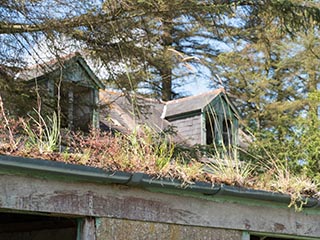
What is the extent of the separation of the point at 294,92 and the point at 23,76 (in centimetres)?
1425

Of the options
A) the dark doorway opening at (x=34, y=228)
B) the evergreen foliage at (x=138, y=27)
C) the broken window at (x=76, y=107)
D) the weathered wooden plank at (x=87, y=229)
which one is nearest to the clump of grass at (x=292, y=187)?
the weathered wooden plank at (x=87, y=229)

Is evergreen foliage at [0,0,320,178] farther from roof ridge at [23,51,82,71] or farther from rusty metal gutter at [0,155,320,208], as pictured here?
rusty metal gutter at [0,155,320,208]

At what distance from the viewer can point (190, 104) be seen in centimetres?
1700

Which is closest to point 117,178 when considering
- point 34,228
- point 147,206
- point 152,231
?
point 147,206

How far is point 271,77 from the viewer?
23047mm

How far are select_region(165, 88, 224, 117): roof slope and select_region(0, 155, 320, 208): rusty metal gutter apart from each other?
11210 millimetres

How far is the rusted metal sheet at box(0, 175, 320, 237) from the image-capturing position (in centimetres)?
391

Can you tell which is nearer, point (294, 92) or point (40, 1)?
point (40, 1)

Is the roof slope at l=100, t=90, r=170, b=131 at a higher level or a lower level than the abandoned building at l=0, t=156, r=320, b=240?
higher

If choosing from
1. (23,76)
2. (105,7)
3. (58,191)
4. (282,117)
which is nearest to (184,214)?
(58,191)

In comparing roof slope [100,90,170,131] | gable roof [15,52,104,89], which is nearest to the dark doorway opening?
gable roof [15,52,104,89]

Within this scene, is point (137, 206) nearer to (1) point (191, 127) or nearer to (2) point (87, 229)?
(2) point (87, 229)

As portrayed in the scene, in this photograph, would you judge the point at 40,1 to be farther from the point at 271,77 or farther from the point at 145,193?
the point at 271,77

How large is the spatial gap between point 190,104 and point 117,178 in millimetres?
12952
